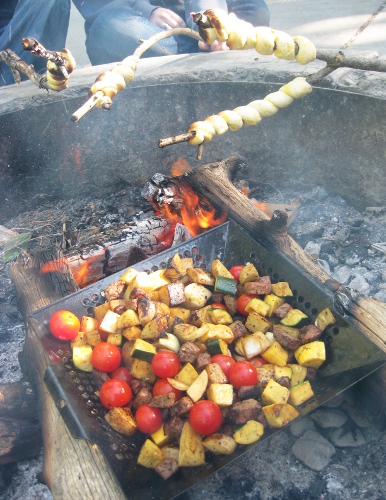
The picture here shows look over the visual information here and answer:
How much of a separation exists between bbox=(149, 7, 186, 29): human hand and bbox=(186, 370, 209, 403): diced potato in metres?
6.69

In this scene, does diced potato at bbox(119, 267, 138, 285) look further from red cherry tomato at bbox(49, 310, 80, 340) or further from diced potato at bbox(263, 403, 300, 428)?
diced potato at bbox(263, 403, 300, 428)

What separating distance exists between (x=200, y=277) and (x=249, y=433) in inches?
48.0

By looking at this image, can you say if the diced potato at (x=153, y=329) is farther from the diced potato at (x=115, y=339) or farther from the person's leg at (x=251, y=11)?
the person's leg at (x=251, y=11)

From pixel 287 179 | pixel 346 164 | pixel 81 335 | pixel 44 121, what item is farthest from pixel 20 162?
pixel 346 164

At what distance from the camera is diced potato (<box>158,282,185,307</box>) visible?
3178mm

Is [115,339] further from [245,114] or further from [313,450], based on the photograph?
[245,114]

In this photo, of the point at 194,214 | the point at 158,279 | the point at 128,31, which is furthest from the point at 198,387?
the point at 128,31

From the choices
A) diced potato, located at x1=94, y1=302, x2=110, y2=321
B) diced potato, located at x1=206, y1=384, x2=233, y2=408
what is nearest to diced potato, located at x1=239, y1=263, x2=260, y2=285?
diced potato, located at x1=206, y1=384, x2=233, y2=408

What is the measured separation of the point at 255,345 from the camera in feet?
9.52

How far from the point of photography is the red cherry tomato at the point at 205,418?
95.3 inches

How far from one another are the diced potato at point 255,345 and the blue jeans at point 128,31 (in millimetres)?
5816

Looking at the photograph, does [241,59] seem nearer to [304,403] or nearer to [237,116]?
[237,116]

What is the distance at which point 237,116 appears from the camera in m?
3.26

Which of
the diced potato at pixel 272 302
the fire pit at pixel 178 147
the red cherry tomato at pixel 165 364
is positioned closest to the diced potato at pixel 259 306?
the diced potato at pixel 272 302
